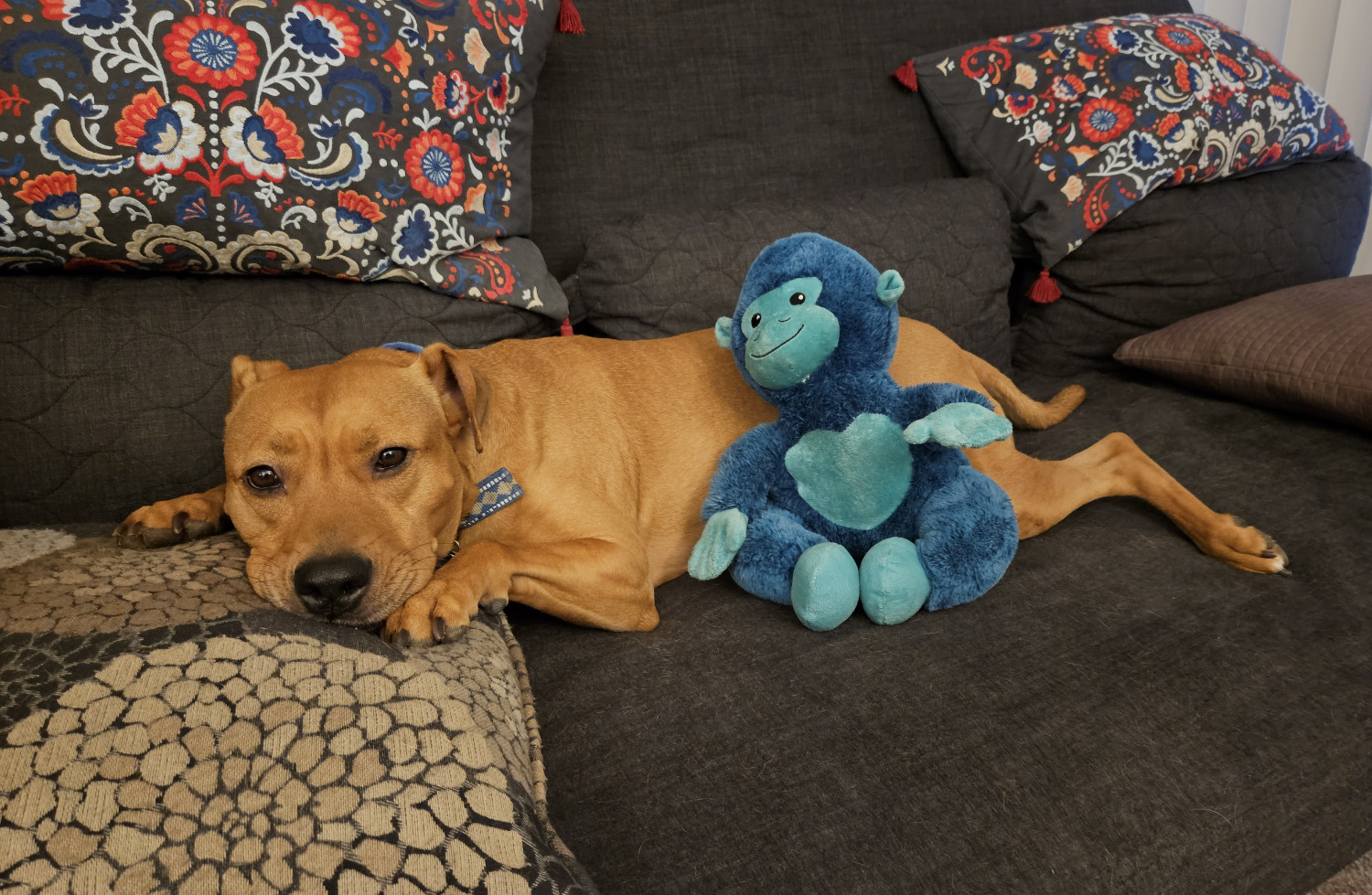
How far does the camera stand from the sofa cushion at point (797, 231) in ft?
8.62

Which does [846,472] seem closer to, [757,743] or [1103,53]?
[757,743]

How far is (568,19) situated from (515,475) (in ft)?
4.88

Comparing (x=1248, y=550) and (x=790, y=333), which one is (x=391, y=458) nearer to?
(x=790, y=333)

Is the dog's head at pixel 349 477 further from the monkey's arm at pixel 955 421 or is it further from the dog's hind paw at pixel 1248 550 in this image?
the dog's hind paw at pixel 1248 550

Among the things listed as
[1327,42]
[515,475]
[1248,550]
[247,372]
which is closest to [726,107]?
[515,475]

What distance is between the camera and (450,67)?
2.23 metres

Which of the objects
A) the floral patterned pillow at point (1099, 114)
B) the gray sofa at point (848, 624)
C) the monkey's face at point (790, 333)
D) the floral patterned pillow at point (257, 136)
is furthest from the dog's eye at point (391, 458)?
the floral patterned pillow at point (1099, 114)

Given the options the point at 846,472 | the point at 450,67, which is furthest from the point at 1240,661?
the point at 450,67

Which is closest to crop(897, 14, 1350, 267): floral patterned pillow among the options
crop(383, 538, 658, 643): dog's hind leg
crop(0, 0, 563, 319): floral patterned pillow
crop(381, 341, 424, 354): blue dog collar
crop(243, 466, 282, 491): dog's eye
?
crop(0, 0, 563, 319): floral patterned pillow

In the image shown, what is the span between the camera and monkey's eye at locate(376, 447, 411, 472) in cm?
175

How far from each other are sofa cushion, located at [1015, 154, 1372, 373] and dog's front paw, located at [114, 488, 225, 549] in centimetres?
278

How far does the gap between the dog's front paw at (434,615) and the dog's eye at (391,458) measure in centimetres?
27

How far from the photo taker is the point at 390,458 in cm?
176

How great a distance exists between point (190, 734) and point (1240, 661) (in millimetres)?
1814
